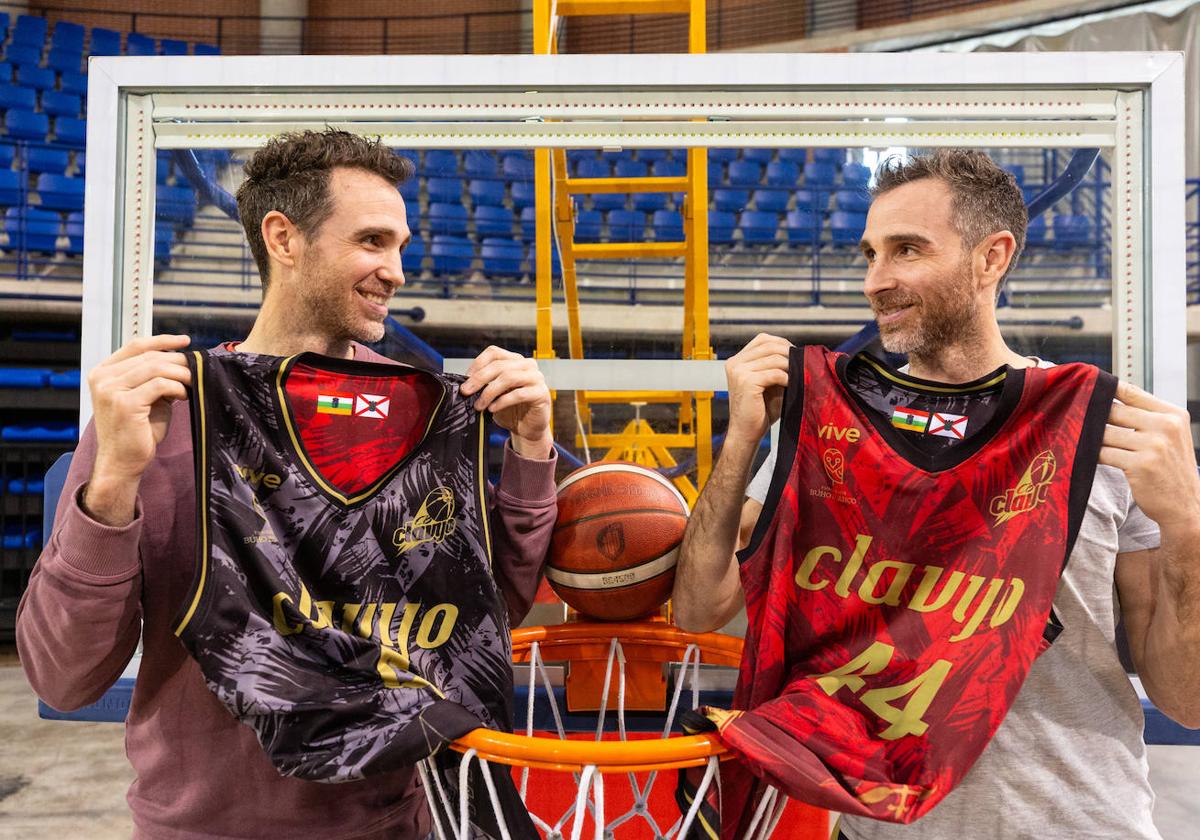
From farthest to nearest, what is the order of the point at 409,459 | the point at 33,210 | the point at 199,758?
the point at 33,210 < the point at 409,459 < the point at 199,758

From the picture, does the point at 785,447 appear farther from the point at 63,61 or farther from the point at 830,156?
the point at 63,61

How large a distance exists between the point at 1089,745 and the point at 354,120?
72.1 inches

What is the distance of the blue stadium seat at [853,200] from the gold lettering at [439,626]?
1312 millimetres

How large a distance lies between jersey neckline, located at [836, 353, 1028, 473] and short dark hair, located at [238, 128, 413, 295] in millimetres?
851

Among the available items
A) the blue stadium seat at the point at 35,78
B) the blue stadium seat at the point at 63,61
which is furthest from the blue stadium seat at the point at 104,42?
the blue stadium seat at the point at 35,78

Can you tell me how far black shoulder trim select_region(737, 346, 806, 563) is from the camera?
1353 millimetres

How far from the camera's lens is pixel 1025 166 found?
2154 mm

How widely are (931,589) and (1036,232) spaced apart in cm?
143

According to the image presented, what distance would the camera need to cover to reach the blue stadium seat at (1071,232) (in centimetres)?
215

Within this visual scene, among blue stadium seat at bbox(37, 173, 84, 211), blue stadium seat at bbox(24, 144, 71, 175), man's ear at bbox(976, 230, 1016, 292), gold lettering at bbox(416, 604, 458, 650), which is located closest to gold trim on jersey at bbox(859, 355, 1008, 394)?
man's ear at bbox(976, 230, 1016, 292)

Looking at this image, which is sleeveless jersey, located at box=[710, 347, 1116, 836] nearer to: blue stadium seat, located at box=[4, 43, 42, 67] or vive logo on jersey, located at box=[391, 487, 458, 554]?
vive logo on jersey, located at box=[391, 487, 458, 554]

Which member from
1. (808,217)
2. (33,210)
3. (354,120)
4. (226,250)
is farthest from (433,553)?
(33,210)

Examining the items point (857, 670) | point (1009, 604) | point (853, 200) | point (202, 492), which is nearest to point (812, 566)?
point (857, 670)

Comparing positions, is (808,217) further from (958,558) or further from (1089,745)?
(1089,745)
